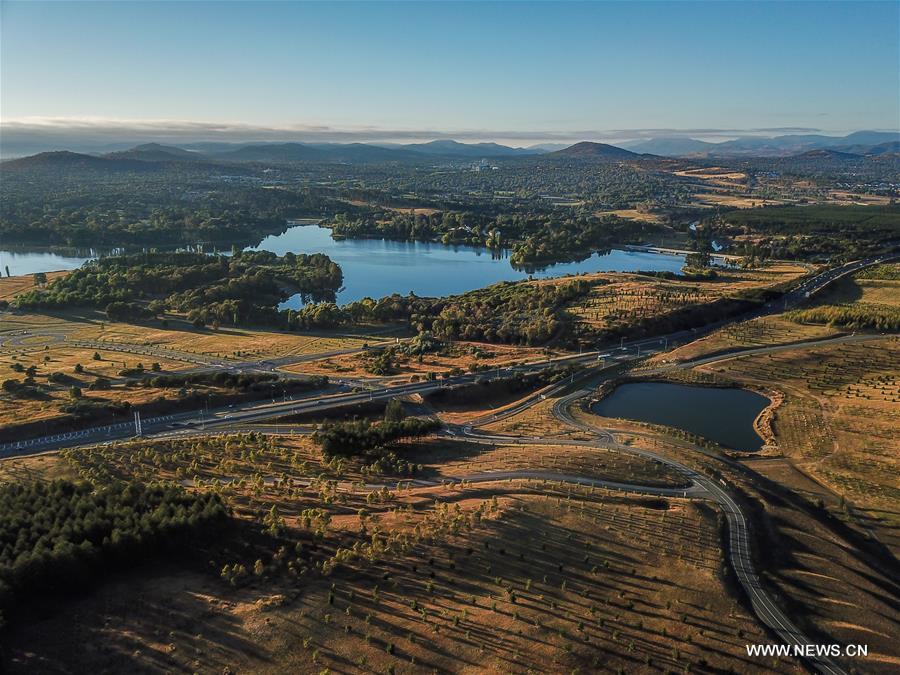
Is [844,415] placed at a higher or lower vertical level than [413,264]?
lower

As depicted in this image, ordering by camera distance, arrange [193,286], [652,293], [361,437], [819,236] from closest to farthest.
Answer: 1. [361,437]
2. [652,293]
3. [193,286]
4. [819,236]

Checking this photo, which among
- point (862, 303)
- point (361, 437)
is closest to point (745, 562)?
point (361, 437)

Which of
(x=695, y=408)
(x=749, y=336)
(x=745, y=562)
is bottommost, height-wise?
(x=695, y=408)

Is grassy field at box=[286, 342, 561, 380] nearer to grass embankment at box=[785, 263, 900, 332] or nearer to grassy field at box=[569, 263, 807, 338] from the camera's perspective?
grassy field at box=[569, 263, 807, 338]

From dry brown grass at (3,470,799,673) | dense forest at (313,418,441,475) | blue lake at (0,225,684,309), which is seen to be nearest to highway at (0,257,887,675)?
dry brown grass at (3,470,799,673)

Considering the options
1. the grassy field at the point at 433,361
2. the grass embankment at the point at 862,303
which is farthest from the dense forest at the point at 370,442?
the grass embankment at the point at 862,303

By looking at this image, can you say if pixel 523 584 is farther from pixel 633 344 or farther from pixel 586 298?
pixel 586 298

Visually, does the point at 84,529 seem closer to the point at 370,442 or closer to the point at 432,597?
the point at 432,597

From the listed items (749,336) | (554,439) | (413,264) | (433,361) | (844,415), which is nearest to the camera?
(554,439)
